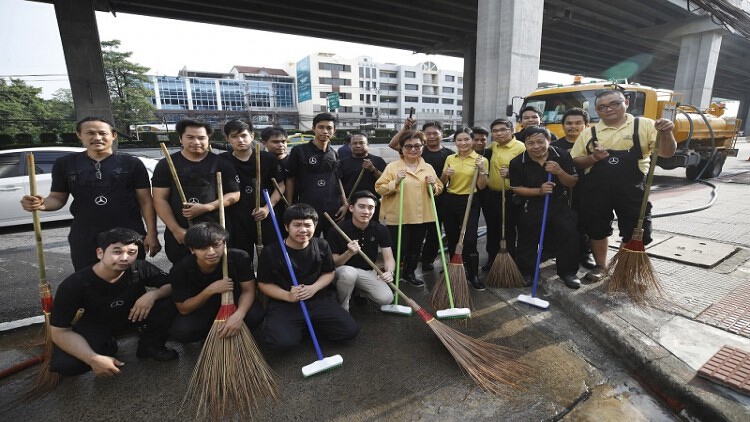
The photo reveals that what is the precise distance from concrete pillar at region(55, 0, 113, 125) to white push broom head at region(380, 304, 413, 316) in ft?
52.8

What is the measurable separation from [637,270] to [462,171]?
1807 millimetres

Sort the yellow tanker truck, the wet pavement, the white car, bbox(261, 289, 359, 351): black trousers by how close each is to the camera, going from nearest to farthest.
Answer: the wet pavement → bbox(261, 289, 359, 351): black trousers → the white car → the yellow tanker truck

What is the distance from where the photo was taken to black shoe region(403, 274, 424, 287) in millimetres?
3963

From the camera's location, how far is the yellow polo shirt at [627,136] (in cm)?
335

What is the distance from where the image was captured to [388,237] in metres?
3.52

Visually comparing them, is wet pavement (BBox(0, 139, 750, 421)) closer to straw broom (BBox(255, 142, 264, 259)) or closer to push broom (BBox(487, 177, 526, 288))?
push broom (BBox(487, 177, 526, 288))

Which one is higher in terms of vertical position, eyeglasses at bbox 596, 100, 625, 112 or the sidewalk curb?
eyeglasses at bbox 596, 100, 625, 112

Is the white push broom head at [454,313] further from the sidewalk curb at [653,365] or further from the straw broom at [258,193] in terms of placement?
the straw broom at [258,193]

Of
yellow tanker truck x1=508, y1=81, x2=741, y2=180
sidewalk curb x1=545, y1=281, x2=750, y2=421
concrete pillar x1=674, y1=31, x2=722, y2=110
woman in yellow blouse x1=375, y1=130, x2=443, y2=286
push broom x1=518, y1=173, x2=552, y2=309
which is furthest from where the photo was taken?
concrete pillar x1=674, y1=31, x2=722, y2=110

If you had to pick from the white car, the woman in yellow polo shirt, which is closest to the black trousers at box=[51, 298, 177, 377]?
the woman in yellow polo shirt

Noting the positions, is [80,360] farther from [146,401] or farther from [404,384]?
[404,384]

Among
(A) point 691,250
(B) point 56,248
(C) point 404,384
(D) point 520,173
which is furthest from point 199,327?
(A) point 691,250

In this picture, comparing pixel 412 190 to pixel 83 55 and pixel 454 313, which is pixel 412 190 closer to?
pixel 454 313

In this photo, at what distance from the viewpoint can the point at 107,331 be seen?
8.65 ft
